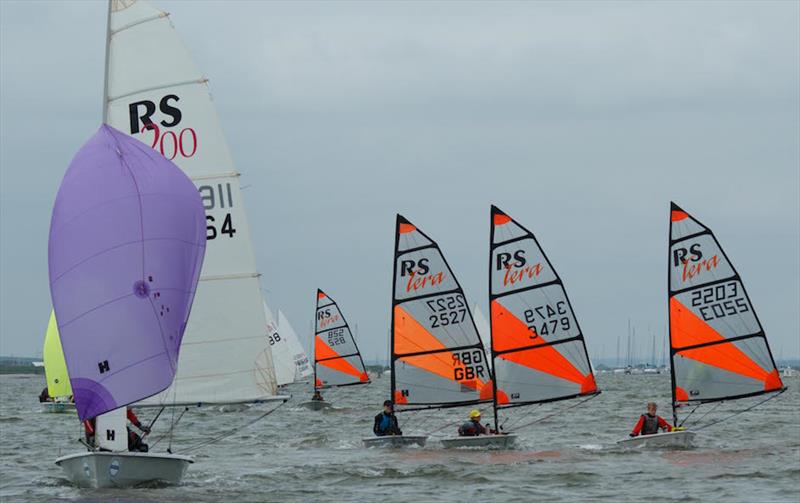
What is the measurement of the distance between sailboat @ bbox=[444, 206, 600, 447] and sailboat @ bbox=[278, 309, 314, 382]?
42.2m

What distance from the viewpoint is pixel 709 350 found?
30297mm

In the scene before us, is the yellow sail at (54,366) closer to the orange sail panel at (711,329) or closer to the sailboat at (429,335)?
the sailboat at (429,335)

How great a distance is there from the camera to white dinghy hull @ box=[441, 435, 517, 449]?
28094 millimetres

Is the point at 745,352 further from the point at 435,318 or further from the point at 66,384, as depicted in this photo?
the point at 66,384

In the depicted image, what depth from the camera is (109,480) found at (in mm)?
19172

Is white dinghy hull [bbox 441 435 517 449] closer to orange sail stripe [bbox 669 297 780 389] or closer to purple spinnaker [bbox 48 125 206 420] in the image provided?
orange sail stripe [bbox 669 297 780 389]

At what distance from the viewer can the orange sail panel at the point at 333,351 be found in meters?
57.4

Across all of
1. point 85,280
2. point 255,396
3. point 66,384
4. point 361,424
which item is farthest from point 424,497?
point 66,384

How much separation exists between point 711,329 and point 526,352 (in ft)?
13.8

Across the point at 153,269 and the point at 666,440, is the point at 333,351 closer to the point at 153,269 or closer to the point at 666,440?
the point at 666,440

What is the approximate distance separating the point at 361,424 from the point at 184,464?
23.1 metres

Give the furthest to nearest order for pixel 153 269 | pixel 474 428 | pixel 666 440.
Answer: pixel 474 428
pixel 666 440
pixel 153 269

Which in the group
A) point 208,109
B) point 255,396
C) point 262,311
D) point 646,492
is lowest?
point 646,492

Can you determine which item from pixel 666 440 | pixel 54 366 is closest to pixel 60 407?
pixel 54 366
